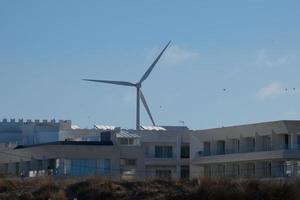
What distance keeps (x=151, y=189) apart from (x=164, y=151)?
2704 inches

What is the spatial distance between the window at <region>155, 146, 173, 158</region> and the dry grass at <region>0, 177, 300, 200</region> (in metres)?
62.8

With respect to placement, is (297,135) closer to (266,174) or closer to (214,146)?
(266,174)

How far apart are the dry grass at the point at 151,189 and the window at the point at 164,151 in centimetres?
6282

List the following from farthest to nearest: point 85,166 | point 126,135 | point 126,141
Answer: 1. point 126,135
2. point 126,141
3. point 85,166

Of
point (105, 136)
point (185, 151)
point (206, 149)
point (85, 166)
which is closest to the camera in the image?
point (85, 166)

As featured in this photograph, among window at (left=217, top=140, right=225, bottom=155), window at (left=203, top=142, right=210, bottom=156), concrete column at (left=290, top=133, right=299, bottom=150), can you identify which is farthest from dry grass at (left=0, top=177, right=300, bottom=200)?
window at (left=203, top=142, right=210, bottom=156)

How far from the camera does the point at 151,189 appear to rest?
163ft

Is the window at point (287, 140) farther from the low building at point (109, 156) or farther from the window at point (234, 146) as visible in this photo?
the low building at point (109, 156)

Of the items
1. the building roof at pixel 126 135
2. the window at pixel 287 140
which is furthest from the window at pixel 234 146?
the building roof at pixel 126 135

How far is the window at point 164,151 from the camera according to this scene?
118 m

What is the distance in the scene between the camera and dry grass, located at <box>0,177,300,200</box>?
45812 millimetres

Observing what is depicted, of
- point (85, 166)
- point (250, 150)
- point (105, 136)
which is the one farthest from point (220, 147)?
point (105, 136)

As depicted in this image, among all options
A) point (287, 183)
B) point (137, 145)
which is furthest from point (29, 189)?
point (137, 145)

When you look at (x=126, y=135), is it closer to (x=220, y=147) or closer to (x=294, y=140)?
(x=220, y=147)
